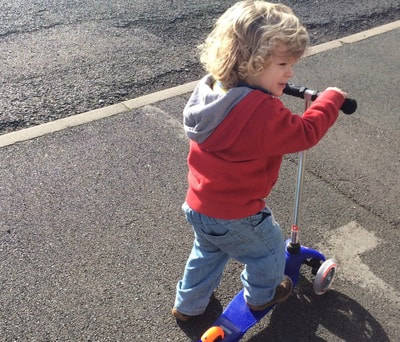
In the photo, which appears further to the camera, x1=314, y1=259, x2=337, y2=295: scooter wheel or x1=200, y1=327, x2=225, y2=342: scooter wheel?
x1=314, y1=259, x2=337, y2=295: scooter wheel

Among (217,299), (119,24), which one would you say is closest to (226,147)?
(217,299)

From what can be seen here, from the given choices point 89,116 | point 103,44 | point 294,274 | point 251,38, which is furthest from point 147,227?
point 103,44

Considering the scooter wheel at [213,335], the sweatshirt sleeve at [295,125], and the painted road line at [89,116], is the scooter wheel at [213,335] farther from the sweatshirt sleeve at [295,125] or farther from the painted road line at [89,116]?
the painted road line at [89,116]

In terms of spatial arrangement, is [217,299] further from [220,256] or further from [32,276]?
[32,276]

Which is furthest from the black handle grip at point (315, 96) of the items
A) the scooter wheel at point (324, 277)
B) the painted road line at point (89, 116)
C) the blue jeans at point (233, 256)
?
the painted road line at point (89, 116)

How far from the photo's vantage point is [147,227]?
341cm

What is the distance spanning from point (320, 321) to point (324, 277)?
0.22m

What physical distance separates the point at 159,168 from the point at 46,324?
1.51 meters

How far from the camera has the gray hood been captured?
2158 mm

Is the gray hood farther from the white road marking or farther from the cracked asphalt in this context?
the cracked asphalt

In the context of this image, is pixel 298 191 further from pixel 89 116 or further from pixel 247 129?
pixel 89 116

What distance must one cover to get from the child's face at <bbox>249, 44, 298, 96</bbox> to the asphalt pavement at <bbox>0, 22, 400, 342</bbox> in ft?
3.97

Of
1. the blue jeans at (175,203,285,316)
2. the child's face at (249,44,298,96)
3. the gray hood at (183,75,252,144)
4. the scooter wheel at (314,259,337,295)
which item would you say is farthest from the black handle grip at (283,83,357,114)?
the scooter wheel at (314,259,337,295)

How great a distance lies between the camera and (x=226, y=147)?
7.25ft
